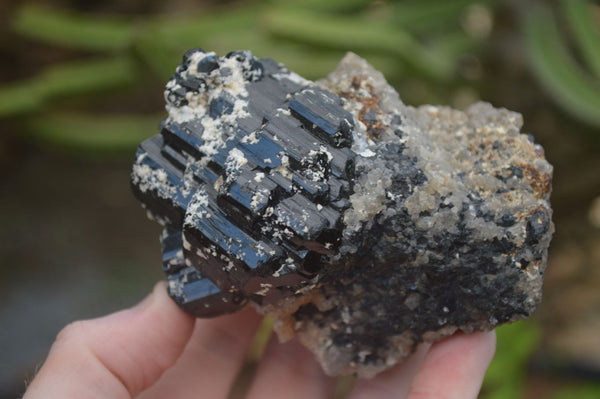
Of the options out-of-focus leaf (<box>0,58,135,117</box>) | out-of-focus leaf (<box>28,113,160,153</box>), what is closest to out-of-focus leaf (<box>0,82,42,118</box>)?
out-of-focus leaf (<box>0,58,135,117</box>)

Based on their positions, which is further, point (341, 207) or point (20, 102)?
point (20, 102)

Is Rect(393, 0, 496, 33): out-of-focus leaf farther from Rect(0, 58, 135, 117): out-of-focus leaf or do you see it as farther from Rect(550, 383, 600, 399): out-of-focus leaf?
Rect(550, 383, 600, 399): out-of-focus leaf

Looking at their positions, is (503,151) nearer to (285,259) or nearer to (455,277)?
(455,277)

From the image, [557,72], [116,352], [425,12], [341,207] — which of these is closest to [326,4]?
[425,12]

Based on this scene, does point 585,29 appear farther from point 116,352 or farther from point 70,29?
point 70,29

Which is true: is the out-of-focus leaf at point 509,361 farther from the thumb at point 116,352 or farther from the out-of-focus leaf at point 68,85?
the out-of-focus leaf at point 68,85

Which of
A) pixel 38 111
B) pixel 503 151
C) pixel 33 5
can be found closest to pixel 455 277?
pixel 503 151
